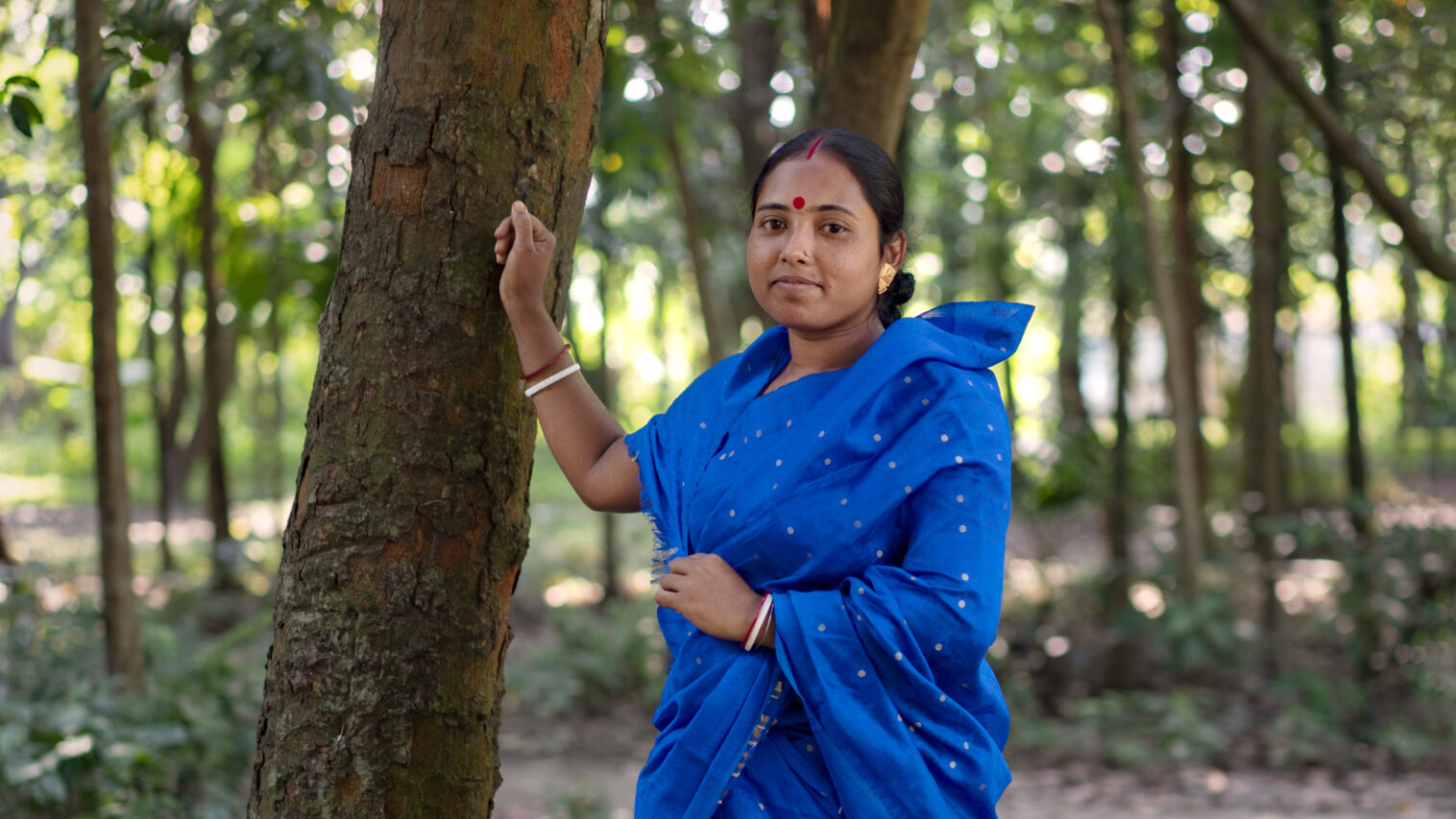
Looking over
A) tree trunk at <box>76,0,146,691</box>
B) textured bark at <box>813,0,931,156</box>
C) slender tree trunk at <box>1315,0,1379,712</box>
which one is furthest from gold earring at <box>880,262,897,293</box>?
slender tree trunk at <box>1315,0,1379,712</box>

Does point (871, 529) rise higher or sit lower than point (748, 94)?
lower

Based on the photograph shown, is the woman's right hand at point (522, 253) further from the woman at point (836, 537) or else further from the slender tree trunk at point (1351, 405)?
the slender tree trunk at point (1351, 405)

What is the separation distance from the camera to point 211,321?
6562mm

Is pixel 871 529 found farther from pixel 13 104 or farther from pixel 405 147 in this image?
pixel 13 104

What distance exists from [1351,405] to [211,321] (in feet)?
20.8

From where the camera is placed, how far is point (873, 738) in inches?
53.6

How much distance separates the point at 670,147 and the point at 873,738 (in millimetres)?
4116

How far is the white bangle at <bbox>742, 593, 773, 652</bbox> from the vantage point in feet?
4.63

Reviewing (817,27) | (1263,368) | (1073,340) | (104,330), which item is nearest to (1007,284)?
(1073,340)

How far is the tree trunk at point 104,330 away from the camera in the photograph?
3.40 metres

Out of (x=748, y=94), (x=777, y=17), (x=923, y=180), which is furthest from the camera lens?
(x=923, y=180)

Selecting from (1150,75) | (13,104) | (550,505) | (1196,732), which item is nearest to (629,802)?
(1196,732)

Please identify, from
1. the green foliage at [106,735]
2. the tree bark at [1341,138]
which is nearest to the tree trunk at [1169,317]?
the tree bark at [1341,138]

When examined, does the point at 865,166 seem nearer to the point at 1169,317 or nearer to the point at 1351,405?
the point at 1169,317
